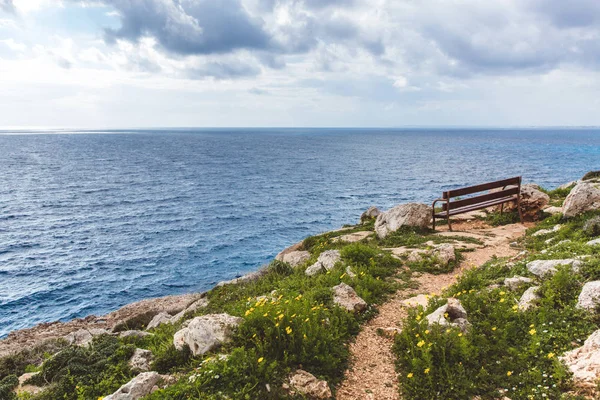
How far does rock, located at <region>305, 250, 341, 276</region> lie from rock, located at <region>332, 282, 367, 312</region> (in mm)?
2353

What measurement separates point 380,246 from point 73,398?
437 inches

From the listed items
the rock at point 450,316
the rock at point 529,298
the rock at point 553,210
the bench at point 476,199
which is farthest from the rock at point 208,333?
the rock at point 553,210

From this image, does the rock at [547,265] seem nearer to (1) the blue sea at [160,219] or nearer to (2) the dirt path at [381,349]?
(2) the dirt path at [381,349]

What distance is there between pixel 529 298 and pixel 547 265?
1.43 meters

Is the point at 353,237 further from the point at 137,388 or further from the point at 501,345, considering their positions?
the point at 137,388

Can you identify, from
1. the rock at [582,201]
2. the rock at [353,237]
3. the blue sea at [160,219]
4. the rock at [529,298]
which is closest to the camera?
the rock at [529,298]

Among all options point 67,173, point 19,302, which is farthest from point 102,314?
point 67,173

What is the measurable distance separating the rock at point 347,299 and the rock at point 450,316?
155 centimetres

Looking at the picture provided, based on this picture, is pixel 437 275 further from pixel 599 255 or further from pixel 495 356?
pixel 495 356

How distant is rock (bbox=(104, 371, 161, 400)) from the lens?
17.2 feet

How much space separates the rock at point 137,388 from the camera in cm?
524

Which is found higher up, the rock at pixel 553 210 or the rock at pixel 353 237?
the rock at pixel 553 210

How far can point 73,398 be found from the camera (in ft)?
20.6

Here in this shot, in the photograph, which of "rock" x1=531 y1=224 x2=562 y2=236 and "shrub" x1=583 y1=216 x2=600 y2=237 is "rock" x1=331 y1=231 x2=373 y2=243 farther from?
"shrub" x1=583 y1=216 x2=600 y2=237
